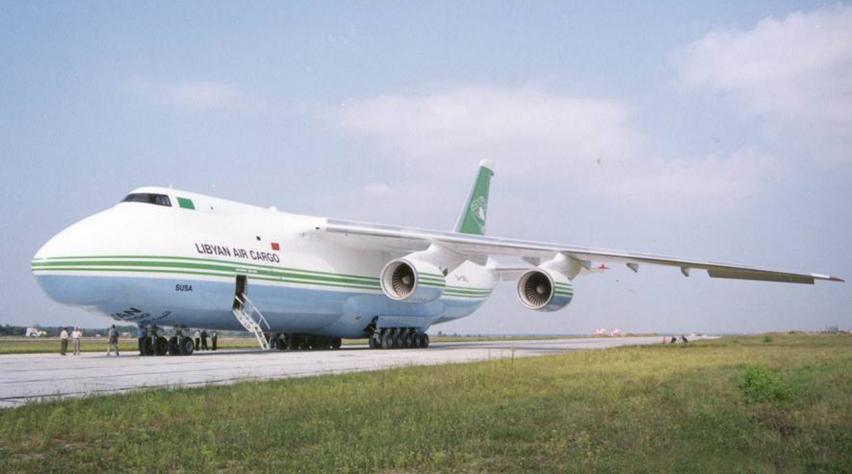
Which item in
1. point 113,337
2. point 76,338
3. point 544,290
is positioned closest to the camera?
point 113,337

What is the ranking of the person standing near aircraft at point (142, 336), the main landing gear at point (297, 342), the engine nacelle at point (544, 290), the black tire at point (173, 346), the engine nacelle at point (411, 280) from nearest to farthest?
the person standing near aircraft at point (142, 336) < the black tire at point (173, 346) < the engine nacelle at point (544, 290) < the engine nacelle at point (411, 280) < the main landing gear at point (297, 342)

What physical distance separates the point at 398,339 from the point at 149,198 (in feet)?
32.5

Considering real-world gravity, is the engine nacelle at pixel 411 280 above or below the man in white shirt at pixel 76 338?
above

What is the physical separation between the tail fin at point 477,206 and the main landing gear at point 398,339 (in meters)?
4.20

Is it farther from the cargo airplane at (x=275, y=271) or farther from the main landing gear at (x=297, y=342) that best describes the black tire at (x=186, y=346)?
the main landing gear at (x=297, y=342)

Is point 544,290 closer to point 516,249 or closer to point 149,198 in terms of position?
point 516,249

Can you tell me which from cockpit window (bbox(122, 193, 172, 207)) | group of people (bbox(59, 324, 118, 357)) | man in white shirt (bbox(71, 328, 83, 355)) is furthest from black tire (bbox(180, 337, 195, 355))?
man in white shirt (bbox(71, 328, 83, 355))

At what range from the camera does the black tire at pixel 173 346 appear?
17.9 meters

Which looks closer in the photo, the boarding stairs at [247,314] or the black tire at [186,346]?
the black tire at [186,346]

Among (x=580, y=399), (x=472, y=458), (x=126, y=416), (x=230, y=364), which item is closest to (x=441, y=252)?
(x=230, y=364)

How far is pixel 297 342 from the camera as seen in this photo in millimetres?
23547

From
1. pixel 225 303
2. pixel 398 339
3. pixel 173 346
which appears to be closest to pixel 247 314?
pixel 225 303

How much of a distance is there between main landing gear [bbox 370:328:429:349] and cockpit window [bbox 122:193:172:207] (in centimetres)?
860

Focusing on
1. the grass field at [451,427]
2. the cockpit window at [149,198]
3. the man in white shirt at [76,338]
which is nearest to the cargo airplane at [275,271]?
the cockpit window at [149,198]
